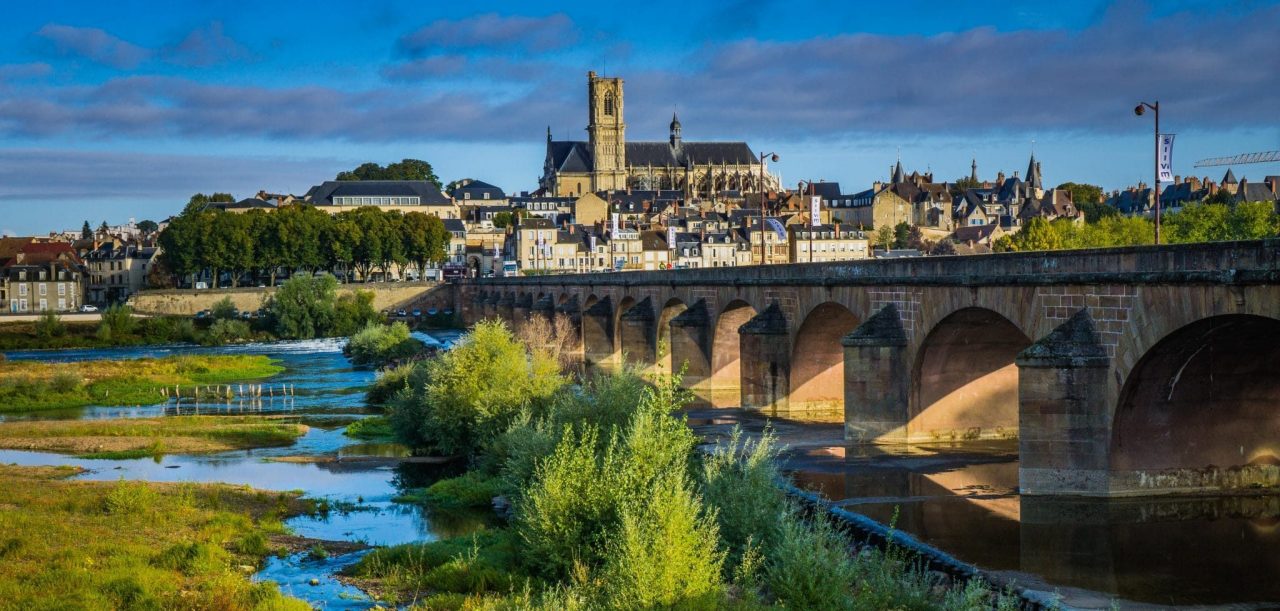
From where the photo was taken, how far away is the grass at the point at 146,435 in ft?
131

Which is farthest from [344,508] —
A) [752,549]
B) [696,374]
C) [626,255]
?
[626,255]

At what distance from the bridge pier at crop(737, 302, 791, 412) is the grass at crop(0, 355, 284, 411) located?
27.2 meters

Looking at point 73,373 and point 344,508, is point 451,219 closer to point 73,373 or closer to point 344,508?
point 73,373

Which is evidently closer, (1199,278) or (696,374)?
(1199,278)

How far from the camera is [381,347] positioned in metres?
74.2

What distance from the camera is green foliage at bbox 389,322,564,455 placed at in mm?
35812

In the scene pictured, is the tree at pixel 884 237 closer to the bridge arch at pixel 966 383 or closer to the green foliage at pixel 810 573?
the bridge arch at pixel 966 383

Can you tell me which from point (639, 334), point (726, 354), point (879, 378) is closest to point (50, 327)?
point (639, 334)

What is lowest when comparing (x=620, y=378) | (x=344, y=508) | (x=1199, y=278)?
(x=344, y=508)

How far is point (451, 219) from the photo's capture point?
163 metres

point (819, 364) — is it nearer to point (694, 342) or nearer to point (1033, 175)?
point (694, 342)

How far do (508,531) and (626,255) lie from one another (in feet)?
359

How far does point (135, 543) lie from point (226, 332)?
7892 centimetres

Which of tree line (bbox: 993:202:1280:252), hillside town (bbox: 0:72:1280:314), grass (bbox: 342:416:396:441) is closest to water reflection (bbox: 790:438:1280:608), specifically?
grass (bbox: 342:416:396:441)
